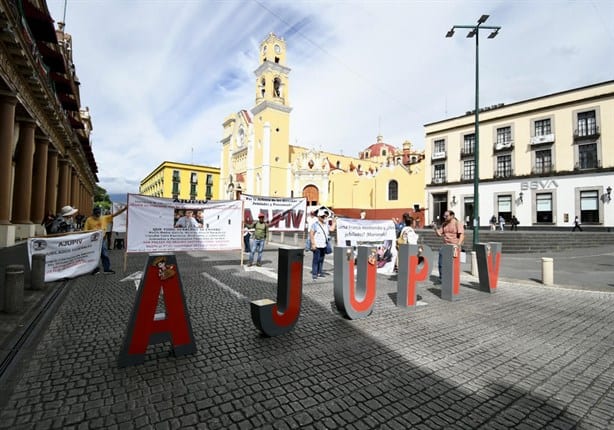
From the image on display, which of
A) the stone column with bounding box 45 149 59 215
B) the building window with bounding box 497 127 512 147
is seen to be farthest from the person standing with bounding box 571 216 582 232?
the stone column with bounding box 45 149 59 215

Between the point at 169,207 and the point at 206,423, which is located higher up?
the point at 169,207

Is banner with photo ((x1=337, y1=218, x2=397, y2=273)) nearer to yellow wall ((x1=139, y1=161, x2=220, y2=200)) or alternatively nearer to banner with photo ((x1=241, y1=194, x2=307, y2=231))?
banner with photo ((x1=241, y1=194, x2=307, y2=231))

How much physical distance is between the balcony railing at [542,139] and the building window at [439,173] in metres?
8.16

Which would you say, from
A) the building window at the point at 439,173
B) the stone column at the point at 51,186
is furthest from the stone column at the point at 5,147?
the building window at the point at 439,173

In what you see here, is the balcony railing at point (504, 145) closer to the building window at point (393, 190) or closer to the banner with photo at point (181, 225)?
the building window at point (393, 190)

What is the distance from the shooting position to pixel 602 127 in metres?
25.6

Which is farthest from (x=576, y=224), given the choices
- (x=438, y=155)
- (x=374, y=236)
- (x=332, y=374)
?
(x=332, y=374)

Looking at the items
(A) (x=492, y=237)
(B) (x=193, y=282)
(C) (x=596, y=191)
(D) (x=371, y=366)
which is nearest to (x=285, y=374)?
(D) (x=371, y=366)

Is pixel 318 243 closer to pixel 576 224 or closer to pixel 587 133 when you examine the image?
pixel 576 224

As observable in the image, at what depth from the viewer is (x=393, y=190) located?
37031 mm

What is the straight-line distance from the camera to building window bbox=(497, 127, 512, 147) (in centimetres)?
3044

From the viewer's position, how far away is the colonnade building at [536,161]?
84.1 ft

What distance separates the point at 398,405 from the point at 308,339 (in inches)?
66.8

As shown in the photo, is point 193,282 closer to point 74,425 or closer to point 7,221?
point 74,425
